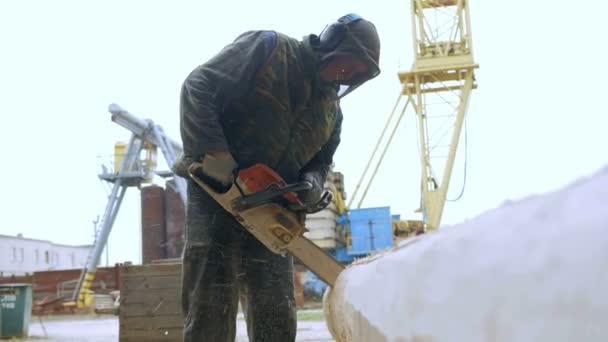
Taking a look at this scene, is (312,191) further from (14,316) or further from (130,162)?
(130,162)

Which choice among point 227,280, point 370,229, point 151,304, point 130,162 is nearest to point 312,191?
point 227,280

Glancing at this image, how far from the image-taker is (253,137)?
2.25 m

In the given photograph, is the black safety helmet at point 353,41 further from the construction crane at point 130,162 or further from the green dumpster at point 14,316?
the construction crane at point 130,162

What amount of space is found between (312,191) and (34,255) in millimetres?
47203

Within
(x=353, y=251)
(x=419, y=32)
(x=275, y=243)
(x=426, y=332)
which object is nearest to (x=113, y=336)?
(x=275, y=243)

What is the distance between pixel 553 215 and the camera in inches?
23.6

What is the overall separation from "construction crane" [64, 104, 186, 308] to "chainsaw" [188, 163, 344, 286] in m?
17.8

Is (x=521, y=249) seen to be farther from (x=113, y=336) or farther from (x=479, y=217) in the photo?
(x=113, y=336)

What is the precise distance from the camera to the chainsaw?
2096mm

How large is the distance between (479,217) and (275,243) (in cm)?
148

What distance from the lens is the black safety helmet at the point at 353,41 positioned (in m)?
2.14

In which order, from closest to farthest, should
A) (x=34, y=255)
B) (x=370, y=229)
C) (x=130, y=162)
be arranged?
1. (x=370, y=229)
2. (x=130, y=162)
3. (x=34, y=255)

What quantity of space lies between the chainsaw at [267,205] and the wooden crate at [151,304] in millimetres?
2469

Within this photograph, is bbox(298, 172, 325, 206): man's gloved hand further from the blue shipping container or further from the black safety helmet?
the blue shipping container
